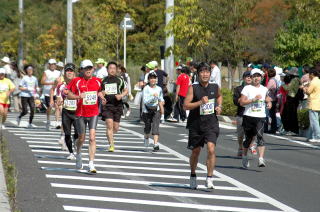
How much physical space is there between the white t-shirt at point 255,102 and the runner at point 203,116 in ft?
8.84

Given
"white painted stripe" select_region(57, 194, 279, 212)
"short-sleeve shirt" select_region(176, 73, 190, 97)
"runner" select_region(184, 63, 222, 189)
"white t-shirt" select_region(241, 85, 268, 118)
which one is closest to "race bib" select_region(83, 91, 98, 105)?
"runner" select_region(184, 63, 222, 189)

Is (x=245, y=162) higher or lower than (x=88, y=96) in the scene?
lower

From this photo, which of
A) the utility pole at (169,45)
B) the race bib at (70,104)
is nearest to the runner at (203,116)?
the race bib at (70,104)

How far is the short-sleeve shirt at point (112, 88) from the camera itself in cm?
1762

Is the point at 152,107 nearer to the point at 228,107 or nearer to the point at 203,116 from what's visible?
the point at 203,116

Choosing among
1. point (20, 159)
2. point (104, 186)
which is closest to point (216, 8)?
point (20, 159)

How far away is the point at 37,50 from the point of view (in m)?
49.8

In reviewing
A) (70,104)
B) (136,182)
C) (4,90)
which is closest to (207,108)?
(136,182)

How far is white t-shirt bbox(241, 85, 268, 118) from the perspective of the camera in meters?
14.6

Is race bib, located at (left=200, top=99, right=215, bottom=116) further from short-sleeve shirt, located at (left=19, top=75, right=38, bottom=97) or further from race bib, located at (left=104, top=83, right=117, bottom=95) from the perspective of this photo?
short-sleeve shirt, located at (left=19, top=75, right=38, bottom=97)

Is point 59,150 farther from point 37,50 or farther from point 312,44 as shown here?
point 37,50

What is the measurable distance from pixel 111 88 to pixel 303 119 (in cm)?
706

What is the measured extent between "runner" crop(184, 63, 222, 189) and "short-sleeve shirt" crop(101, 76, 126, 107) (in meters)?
5.76

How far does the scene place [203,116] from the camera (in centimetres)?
1198
